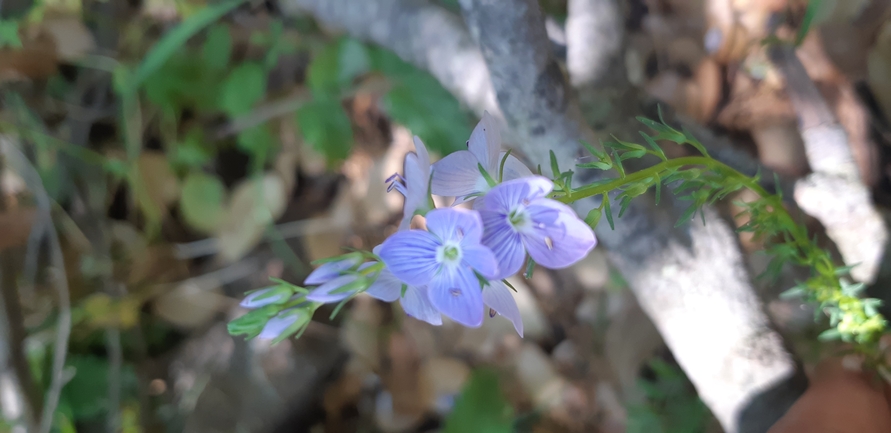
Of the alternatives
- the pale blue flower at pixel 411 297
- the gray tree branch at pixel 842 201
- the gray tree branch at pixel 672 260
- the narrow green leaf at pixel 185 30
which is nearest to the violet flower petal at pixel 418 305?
the pale blue flower at pixel 411 297

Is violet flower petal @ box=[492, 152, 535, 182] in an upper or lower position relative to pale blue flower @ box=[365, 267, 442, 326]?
upper

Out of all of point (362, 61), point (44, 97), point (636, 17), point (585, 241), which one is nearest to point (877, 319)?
point (585, 241)

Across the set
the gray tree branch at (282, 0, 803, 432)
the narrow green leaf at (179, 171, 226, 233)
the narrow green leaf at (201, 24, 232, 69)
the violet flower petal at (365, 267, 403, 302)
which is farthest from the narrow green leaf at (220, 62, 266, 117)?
the violet flower petal at (365, 267, 403, 302)

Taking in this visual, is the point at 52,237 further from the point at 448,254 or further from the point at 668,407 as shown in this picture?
the point at 668,407

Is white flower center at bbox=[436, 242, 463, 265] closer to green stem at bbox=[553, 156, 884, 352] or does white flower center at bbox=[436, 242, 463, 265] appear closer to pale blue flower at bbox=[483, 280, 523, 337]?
pale blue flower at bbox=[483, 280, 523, 337]

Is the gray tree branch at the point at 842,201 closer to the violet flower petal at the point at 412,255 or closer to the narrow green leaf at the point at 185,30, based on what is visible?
the violet flower petal at the point at 412,255

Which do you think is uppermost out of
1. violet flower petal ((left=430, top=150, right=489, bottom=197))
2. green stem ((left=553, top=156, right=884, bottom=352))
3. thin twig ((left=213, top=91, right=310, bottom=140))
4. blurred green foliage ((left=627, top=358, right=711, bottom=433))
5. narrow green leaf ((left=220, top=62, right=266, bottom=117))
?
narrow green leaf ((left=220, top=62, right=266, bottom=117))
